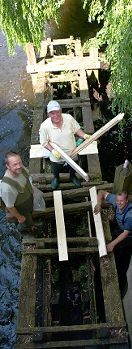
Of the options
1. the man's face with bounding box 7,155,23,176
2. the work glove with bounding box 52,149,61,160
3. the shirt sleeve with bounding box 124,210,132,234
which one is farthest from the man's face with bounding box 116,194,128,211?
the work glove with bounding box 52,149,61,160

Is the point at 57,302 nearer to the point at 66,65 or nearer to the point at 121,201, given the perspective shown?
the point at 121,201

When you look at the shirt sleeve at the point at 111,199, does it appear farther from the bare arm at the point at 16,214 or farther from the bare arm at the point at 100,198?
the bare arm at the point at 16,214

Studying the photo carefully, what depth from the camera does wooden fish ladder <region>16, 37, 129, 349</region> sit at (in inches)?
215

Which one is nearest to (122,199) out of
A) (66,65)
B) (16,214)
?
(16,214)

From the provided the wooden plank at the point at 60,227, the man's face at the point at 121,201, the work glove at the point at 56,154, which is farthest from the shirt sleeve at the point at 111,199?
the work glove at the point at 56,154

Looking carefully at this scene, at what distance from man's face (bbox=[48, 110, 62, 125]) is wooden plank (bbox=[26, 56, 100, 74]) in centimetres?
522

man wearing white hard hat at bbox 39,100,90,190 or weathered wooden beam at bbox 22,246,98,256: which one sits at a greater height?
man wearing white hard hat at bbox 39,100,90,190

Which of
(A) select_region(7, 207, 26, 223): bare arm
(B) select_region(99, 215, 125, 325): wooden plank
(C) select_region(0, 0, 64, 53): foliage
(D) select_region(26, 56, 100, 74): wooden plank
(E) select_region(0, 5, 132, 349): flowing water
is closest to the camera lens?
Result: (B) select_region(99, 215, 125, 325): wooden plank

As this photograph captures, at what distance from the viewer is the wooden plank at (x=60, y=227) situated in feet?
21.2

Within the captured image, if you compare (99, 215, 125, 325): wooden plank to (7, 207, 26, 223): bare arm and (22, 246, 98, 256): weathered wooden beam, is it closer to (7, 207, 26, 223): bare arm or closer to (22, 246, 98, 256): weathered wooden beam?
(22, 246, 98, 256): weathered wooden beam

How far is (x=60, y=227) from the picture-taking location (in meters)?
6.85

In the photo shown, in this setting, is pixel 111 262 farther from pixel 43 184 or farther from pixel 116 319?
pixel 43 184

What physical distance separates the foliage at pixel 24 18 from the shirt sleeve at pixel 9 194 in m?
5.86

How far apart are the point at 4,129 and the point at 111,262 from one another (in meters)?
6.38
